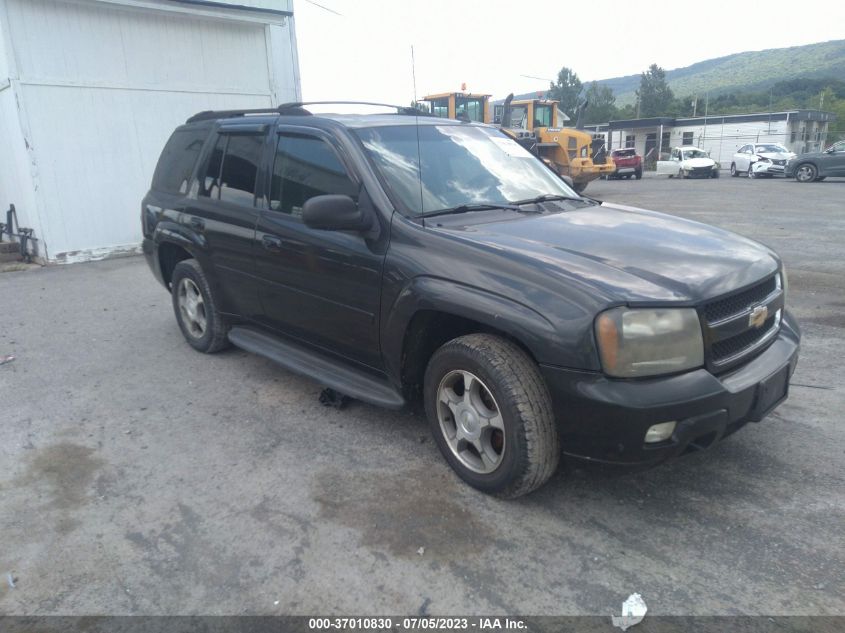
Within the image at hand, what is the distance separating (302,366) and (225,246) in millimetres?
1139

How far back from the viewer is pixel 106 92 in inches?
401

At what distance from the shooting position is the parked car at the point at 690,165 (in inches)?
1262

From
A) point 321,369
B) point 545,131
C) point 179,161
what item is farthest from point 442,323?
point 545,131

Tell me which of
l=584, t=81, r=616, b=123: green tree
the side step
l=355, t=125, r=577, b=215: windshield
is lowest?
the side step

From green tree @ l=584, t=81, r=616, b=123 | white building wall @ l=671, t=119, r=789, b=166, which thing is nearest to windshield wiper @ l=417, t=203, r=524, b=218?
white building wall @ l=671, t=119, r=789, b=166

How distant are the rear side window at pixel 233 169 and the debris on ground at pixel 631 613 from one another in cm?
326

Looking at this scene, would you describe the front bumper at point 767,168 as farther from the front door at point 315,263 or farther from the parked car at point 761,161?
the front door at point 315,263

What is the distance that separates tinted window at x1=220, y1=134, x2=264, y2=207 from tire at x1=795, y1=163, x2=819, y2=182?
2584cm

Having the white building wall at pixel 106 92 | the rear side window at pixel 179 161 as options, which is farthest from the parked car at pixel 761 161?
the rear side window at pixel 179 161

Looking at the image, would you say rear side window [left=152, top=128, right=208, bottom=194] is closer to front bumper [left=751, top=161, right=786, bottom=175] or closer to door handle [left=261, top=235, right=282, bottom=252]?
door handle [left=261, top=235, right=282, bottom=252]

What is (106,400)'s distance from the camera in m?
4.57

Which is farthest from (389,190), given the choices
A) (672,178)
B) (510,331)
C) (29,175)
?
(672,178)

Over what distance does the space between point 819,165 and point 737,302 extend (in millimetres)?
25693

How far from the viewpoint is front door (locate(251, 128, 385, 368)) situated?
352 cm
